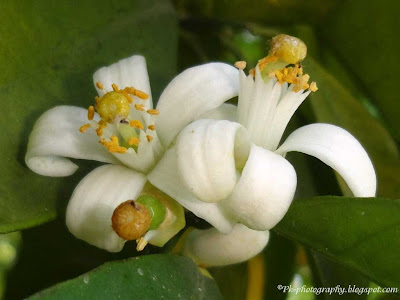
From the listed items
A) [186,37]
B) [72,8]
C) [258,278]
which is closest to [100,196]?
[72,8]

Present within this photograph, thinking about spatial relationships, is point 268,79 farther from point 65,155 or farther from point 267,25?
point 267,25

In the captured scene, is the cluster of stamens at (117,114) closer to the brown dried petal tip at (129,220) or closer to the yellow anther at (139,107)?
the yellow anther at (139,107)

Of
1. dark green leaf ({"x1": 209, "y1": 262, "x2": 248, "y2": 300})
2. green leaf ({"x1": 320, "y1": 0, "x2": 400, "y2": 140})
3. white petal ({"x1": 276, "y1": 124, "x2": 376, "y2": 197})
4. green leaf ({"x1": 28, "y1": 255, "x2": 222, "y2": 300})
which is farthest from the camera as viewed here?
green leaf ({"x1": 320, "y1": 0, "x2": 400, "y2": 140})

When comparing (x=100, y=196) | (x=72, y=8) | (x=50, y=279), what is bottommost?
(x=50, y=279)

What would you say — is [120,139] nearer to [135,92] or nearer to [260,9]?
[135,92]

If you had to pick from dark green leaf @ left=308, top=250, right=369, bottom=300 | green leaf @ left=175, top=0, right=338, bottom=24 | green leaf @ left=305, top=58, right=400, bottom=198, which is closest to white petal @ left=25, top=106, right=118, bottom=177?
dark green leaf @ left=308, top=250, right=369, bottom=300

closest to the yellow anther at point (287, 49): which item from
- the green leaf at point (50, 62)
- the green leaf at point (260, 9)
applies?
the green leaf at point (50, 62)

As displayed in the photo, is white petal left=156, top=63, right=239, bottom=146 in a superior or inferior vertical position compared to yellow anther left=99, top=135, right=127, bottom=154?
superior

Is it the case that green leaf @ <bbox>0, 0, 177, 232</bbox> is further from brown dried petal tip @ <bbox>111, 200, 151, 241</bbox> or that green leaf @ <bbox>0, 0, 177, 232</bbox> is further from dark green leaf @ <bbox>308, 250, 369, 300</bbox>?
dark green leaf @ <bbox>308, 250, 369, 300</bbox>
